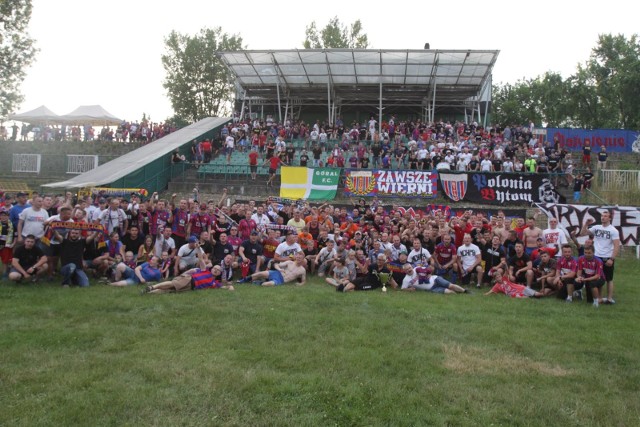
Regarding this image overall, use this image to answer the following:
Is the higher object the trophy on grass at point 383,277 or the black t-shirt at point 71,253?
the black t-shirt at point 71,253

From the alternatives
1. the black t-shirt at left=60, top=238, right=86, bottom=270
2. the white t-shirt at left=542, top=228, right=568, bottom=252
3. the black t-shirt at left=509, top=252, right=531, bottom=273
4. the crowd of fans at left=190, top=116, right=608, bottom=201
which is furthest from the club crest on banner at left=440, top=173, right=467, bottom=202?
the black t-shirt at left=60, top=238, right=86, bottom=270

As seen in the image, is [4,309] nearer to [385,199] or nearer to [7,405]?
[7,405]

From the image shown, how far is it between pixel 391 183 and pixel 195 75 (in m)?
37.9

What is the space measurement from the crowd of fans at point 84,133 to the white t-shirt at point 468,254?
21806 millimetres

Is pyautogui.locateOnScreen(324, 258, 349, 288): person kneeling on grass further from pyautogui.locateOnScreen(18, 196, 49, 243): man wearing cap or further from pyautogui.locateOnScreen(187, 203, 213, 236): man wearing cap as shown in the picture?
pyautogui.locateOnScreen(18, 196, 49, 243): man wearing cap

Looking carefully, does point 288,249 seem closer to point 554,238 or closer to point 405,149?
point 554,238

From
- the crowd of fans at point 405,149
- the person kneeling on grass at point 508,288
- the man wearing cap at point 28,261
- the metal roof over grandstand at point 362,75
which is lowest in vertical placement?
the person kneeling on grass at point 508,288

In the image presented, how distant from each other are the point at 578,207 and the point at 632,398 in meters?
10.3

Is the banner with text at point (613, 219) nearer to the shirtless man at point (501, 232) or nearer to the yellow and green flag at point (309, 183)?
the shirtless man at point (501, 232)

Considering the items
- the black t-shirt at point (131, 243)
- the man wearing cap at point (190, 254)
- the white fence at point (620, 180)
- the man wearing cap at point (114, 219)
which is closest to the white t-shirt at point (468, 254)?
the man wearing cap at point (190, 254)

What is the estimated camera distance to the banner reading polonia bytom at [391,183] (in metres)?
18.7

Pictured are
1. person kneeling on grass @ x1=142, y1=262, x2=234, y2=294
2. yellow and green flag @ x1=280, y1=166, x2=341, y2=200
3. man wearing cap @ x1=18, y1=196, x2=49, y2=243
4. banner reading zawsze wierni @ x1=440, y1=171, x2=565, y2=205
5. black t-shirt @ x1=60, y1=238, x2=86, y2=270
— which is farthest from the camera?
yellow and green flag @ x1=280, y1=166, x2=341, y2=200

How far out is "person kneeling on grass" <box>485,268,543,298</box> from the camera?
9320mm

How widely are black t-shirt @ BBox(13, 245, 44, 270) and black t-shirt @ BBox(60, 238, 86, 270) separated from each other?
1.33ft
